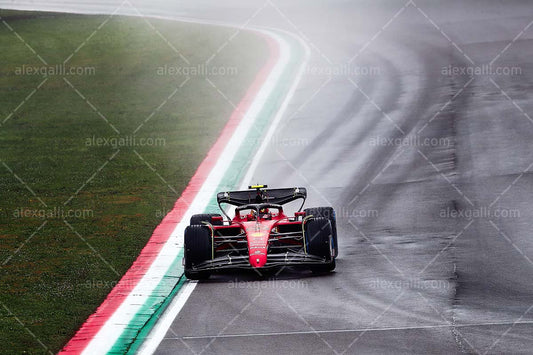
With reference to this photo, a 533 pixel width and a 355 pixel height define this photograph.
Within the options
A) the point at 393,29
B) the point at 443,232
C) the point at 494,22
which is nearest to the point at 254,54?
the point at 393,29

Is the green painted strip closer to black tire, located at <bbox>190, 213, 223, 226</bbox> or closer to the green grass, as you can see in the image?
black tire, located at <bbox>190, 213, 223, 226</bbox>

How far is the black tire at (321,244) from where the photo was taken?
12758 millimetres

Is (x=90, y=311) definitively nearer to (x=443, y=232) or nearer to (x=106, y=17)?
(x=443, y=232)

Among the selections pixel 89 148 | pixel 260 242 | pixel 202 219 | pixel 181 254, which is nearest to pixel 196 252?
pixel 260 242

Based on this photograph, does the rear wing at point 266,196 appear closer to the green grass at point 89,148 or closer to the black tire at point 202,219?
the black tire at point 202,219

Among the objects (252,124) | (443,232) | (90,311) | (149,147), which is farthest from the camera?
(252,124)

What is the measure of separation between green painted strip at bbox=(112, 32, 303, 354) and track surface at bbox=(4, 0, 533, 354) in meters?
0.38

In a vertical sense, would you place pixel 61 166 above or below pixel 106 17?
below

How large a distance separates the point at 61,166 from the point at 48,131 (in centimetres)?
388

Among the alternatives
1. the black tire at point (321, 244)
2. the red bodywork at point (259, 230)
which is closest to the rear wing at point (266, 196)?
the red bodywork at point (259, 230)

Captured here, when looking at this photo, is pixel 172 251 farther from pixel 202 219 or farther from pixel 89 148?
pixel 89 148

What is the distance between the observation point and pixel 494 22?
1276 inches

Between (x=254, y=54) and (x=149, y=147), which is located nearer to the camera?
(x=149, y=147)

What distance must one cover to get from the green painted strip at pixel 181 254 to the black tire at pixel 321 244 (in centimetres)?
169
